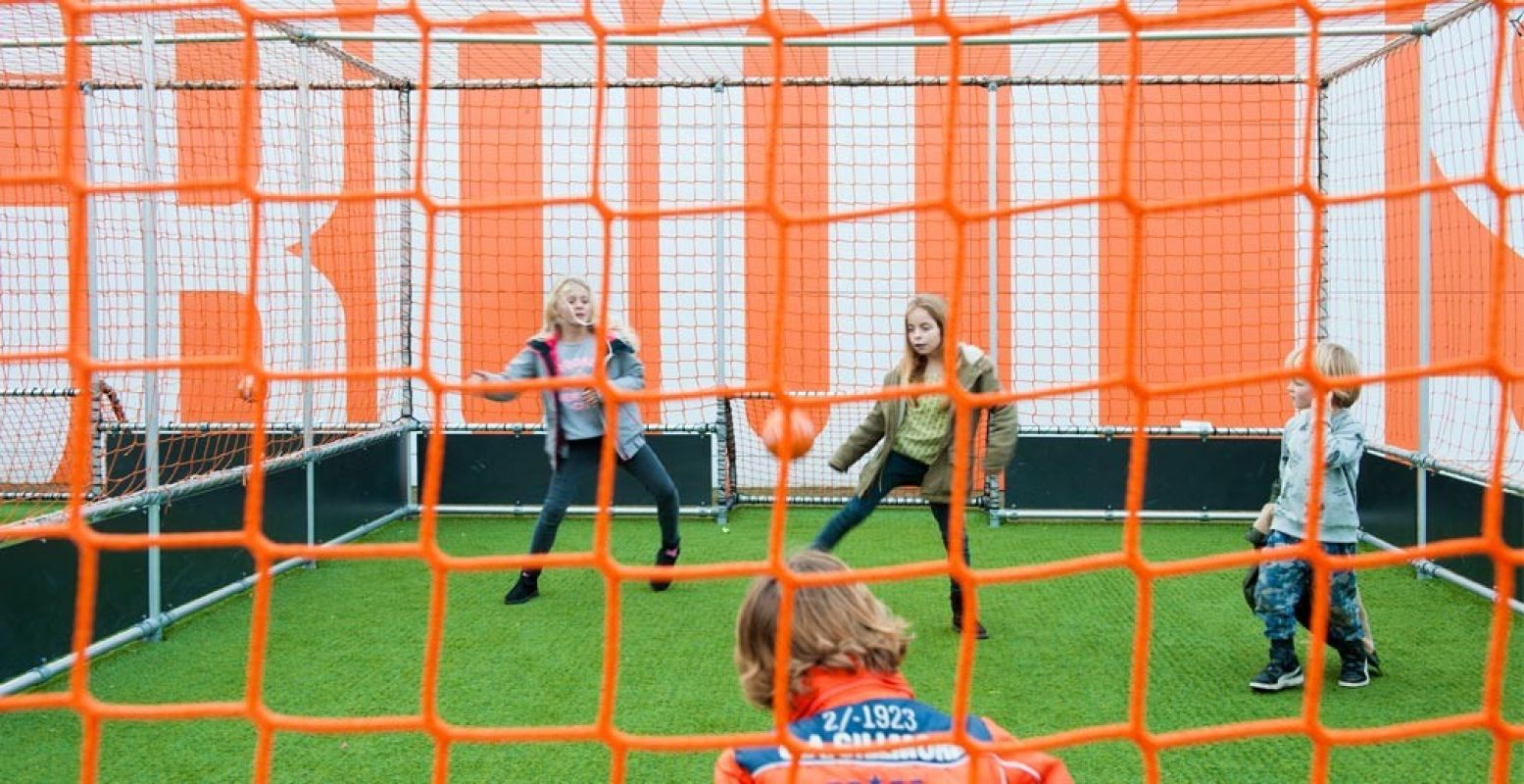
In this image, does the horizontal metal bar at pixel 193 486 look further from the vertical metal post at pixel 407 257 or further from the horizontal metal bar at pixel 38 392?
the horizontal metal bar at pixel 38 392

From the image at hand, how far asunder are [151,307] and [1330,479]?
3352 mm

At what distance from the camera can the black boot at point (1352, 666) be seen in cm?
298

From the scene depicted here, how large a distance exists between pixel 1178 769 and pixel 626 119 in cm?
447

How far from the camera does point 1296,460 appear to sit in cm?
296

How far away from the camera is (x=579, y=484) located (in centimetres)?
402

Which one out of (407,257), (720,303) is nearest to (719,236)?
(720,303)

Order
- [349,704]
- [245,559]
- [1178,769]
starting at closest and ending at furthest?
[1178,769] → [349,704] → [245,559]

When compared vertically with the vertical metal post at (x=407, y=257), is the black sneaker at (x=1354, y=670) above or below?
below

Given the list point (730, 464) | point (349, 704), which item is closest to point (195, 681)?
point (349, 704)

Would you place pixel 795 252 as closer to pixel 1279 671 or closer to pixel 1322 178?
pixel 1322 178

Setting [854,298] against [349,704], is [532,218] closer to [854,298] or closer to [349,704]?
[854,298]

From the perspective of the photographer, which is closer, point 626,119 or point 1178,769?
point 1178,769

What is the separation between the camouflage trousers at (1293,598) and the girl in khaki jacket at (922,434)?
82 centimetres

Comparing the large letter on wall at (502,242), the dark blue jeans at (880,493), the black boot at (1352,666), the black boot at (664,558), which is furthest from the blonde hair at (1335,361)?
the large letter on wall at (502,242)
